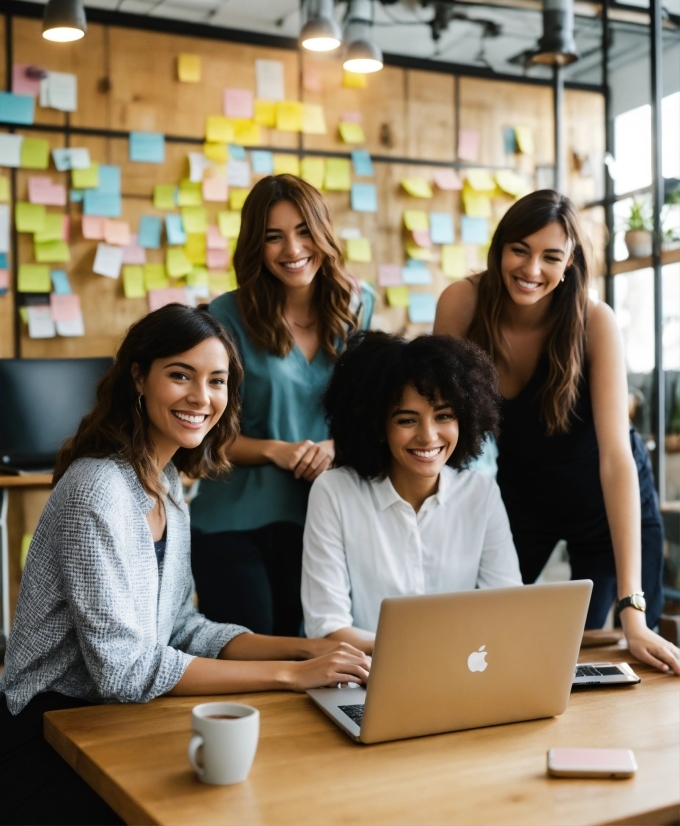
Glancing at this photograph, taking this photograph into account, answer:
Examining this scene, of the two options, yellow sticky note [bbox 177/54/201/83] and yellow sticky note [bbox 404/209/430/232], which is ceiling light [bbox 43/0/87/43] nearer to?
yellow sticky note [bbox 177/54/201/83]

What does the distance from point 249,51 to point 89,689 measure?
13.3ft

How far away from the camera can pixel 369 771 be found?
1043mm

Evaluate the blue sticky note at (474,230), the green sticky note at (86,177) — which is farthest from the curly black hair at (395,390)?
the blue sticky note at (474,230)

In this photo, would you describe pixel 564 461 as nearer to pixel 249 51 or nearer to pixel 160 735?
pixel 160 735

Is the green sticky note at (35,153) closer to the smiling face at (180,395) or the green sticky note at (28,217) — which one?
the green sticky note at (28,217)

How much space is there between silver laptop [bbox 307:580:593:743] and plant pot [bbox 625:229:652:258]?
3694 millimetres

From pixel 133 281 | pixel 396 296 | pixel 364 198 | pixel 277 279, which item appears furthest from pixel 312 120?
pixel 277 279

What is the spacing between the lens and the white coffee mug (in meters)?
0.98

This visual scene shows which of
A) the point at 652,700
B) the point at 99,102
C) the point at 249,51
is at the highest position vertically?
the point at 249,51

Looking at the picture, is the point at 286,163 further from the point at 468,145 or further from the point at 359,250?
the point at 468,145

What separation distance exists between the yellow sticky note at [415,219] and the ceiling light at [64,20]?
1.99 m

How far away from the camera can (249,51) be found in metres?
4.76

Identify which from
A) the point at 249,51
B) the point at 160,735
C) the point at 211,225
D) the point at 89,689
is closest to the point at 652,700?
the point at 160,735

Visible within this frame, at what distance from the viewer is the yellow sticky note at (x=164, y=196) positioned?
4.54 m
